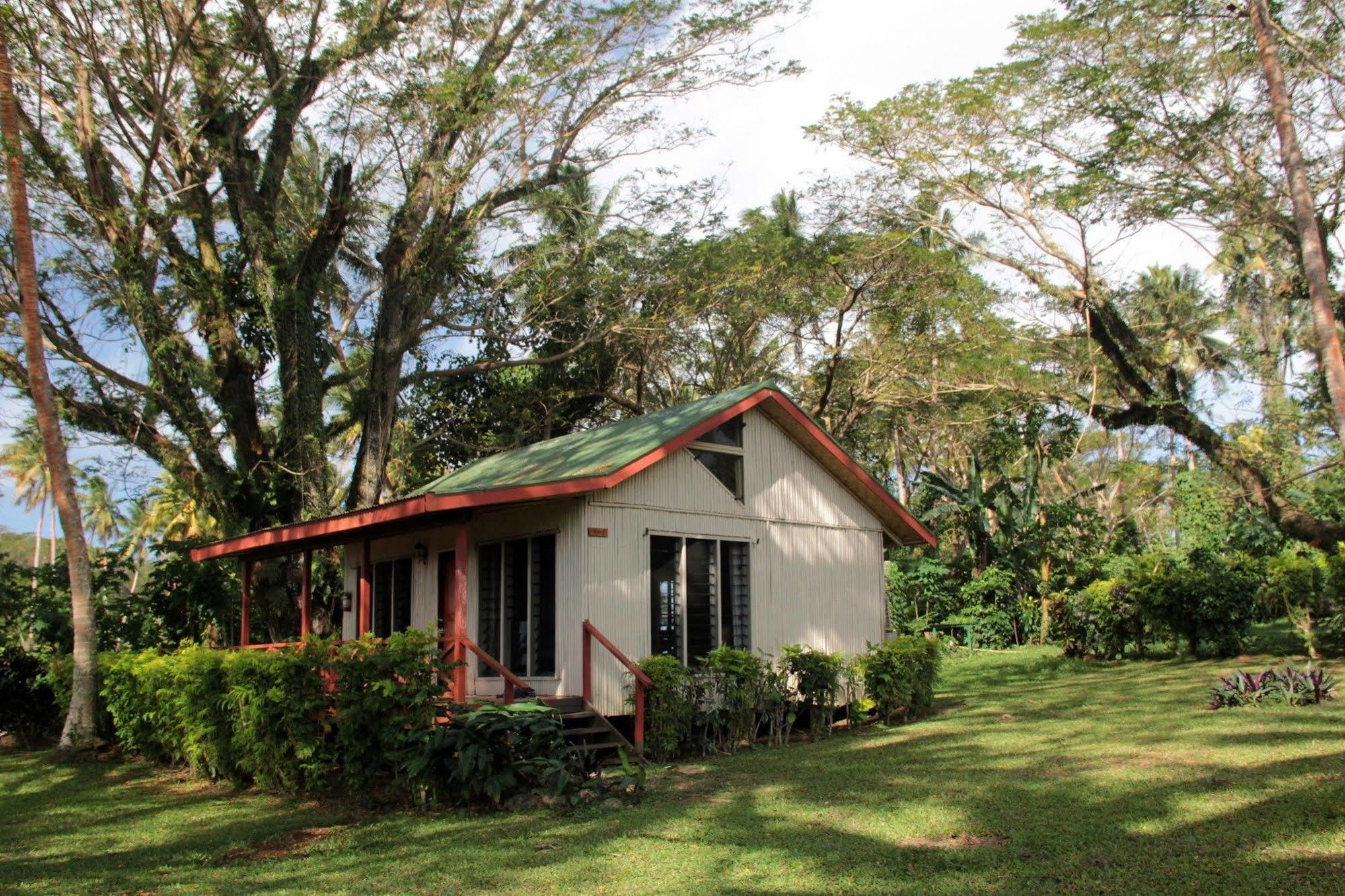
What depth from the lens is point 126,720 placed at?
13141 millimetres

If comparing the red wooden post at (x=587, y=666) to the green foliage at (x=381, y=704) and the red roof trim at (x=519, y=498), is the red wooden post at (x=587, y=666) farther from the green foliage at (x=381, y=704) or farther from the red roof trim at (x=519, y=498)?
the green foliage at (x=381, y=704)

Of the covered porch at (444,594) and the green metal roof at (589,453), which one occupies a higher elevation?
the green metal roof at (589,453)

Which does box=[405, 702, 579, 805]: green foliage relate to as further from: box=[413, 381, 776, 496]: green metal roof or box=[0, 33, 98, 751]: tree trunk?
box=[0, 33, 98, 751]: tree trunk

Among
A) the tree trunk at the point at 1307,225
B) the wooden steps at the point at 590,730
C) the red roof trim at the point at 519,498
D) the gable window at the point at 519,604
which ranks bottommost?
the wooden steps at the point at 590,730

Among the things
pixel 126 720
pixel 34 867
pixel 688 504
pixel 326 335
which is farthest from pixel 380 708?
pixel 326 335

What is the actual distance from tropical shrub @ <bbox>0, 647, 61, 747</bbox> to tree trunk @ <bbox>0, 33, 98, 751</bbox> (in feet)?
6.98

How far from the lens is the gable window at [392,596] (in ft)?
50.3

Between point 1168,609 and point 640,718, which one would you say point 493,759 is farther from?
point 1168,609

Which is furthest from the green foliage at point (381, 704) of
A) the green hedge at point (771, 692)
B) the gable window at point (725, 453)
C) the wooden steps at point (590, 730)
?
the gable window at point (725, 453)

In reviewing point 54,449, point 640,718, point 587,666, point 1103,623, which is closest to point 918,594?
point 1103,623

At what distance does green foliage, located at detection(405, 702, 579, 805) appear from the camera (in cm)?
877

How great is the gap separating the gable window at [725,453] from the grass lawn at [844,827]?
3618mm

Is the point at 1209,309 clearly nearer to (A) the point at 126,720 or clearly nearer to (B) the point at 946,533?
(B) the point at 946,533

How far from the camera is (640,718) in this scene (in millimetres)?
11352
